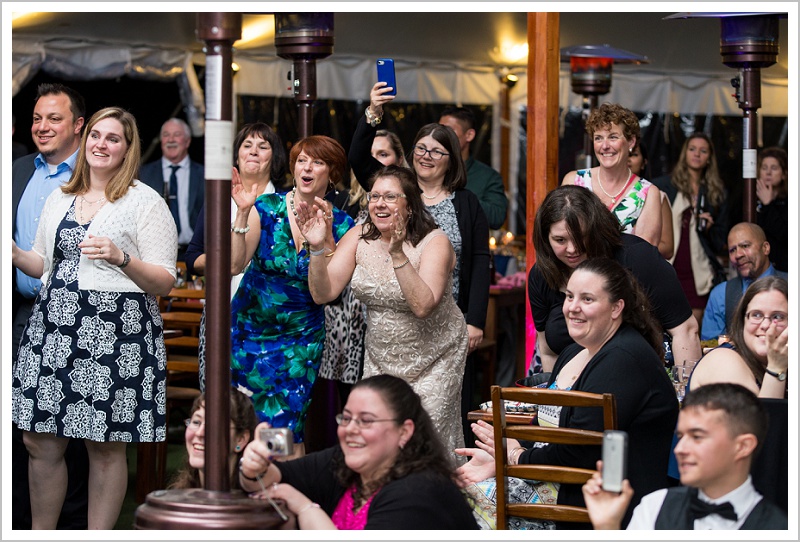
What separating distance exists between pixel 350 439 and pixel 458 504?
29cm

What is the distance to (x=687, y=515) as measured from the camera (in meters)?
2.47

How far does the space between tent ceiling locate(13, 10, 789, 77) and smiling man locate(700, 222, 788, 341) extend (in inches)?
124

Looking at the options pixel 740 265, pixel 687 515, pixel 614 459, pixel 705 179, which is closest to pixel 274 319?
pixel 687 515

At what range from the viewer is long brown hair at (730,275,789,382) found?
10.1 ft

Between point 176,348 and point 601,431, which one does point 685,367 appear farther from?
point 176,348

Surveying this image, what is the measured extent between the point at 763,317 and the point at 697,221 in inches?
161

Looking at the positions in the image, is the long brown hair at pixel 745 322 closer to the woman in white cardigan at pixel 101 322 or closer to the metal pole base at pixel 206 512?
the metal pole base at pixel 206 512

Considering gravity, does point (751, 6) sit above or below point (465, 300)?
above

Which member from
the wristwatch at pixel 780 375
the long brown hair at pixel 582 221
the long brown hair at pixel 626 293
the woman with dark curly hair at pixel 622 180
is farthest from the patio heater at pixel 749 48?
the wristwatch at pixel 780 375

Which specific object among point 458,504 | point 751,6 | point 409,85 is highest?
point 409,85

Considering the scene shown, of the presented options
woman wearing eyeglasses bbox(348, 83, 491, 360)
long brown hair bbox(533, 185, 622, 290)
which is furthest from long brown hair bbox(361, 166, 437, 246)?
woman wearing eyeglasses bbox(348, 83, 491, 360)

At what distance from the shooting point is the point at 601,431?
3.13 meters

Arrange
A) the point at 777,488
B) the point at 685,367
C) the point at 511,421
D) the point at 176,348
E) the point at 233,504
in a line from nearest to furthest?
1. the point at 233,504
2. the point at 777,488
3. the point at 511,421
4. the point at 685,367
5. the point at 176,348

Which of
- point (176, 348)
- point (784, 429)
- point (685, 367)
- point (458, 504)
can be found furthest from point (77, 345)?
point (176, 348)
